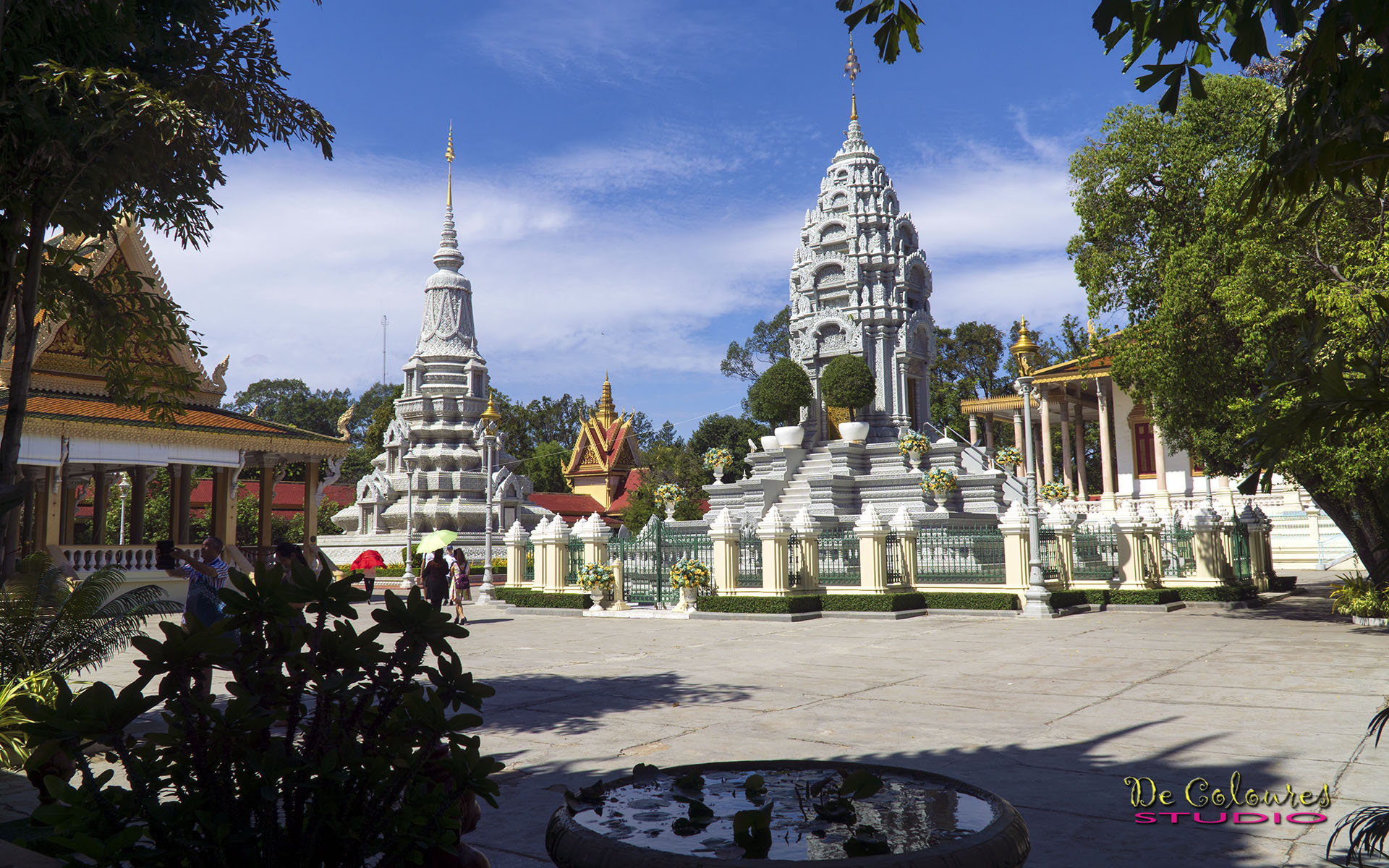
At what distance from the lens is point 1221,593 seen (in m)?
19.8

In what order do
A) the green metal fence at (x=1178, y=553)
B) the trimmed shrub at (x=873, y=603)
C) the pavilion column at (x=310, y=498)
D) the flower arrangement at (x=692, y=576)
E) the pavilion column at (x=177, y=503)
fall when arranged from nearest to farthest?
the trimmed shrub at (x=873, y=603) → the flower arrangement at (x=692, y=576) → the green metal fence at (x=1178, y=553) → the pavilion column at (x=177, y=503) → the pavilion column at (x=310, y=498)

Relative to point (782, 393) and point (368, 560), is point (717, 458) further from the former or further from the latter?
point (368, 560)

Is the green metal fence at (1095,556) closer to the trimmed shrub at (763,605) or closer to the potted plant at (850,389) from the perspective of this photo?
the trimmed shrub at (763,605)

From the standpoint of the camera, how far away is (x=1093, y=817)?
521 cm

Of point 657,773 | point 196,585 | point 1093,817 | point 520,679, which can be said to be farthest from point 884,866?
point 520,679

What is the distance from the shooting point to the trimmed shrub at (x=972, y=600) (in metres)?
19.2

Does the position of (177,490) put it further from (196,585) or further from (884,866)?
(884,866)

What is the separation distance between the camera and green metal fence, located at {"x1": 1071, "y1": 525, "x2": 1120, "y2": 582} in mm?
22078

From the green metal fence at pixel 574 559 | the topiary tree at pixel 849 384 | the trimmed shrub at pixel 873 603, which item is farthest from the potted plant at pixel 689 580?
the topiary tree at pixel 849 384

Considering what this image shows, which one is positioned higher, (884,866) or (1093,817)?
(884,866)

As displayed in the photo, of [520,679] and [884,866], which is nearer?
[884,866]

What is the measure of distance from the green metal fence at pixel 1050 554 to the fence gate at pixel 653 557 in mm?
7678

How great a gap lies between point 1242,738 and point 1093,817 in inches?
104

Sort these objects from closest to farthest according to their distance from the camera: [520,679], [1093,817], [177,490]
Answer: [1093,817], [520,679], [177,490]
